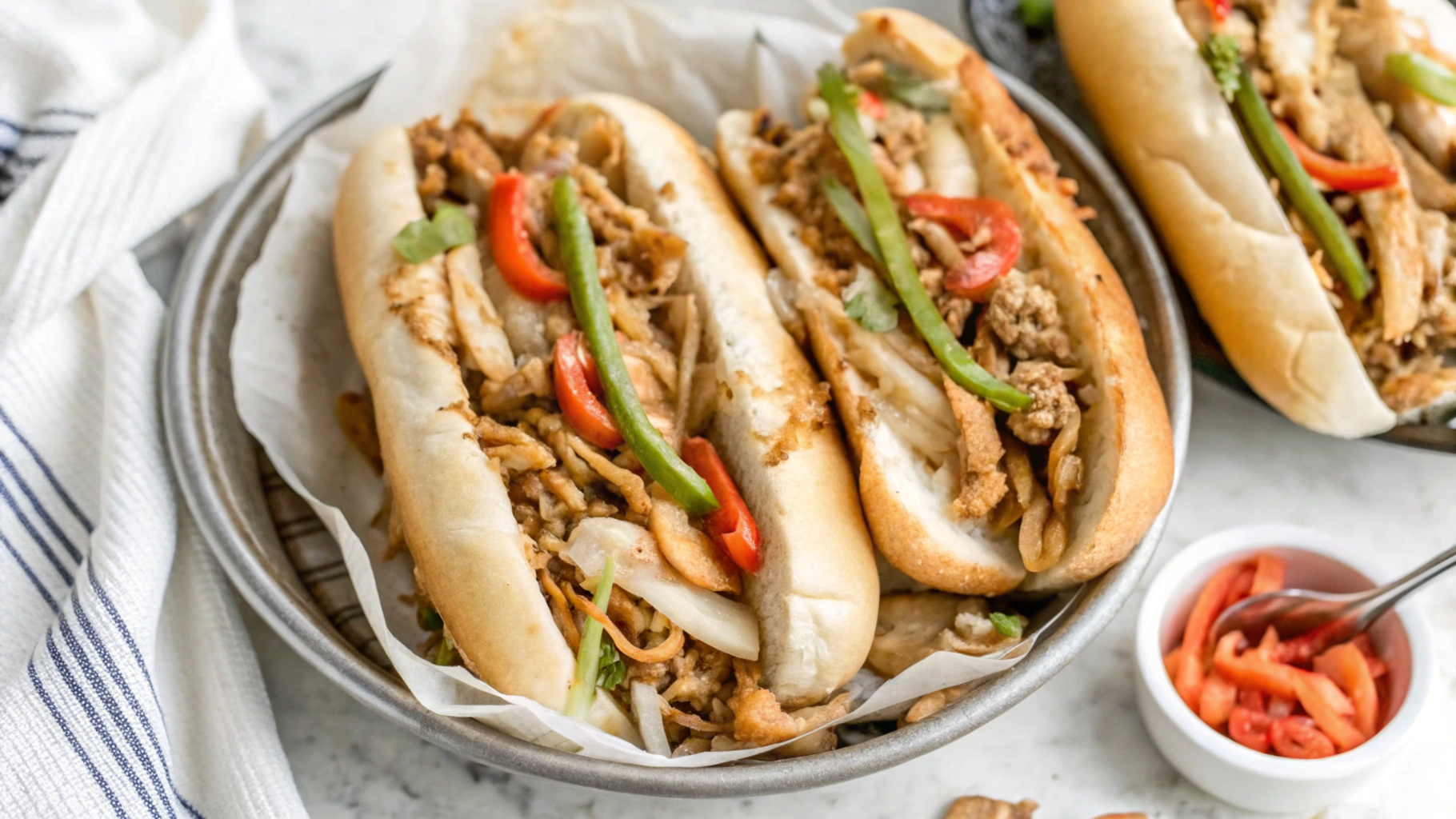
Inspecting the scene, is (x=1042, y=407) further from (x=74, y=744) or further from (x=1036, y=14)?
(x=74, y=744)

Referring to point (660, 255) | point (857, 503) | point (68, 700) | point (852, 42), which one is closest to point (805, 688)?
point (857, 503)

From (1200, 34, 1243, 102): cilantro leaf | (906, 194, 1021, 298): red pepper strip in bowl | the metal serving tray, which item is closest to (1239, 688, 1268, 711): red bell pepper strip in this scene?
the metal serving tray

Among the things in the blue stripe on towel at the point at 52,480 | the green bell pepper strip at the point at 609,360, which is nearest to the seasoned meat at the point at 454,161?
the green bell pepper strip at the point at 609,360

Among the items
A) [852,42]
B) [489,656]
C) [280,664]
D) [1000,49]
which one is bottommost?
[280,664]

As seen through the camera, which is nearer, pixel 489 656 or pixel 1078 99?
pixel 489 656

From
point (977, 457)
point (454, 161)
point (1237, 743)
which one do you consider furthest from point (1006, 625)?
point (454, 161)

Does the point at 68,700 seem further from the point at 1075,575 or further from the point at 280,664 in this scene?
the point at 1075,575

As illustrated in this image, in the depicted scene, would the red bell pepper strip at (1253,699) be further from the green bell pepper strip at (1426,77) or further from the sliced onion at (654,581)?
the green bell pepper strip at (1426,77)

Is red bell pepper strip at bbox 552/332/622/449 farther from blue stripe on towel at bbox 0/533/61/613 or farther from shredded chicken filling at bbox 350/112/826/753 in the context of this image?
blue stripe on towel at bbox 0/533/61/613
